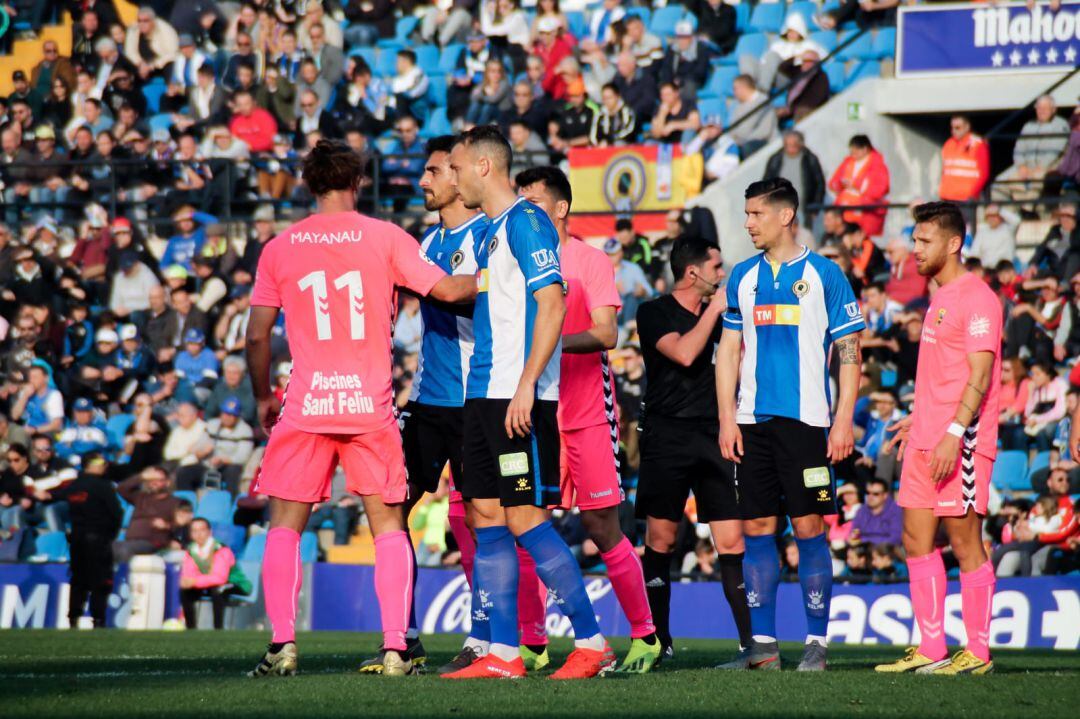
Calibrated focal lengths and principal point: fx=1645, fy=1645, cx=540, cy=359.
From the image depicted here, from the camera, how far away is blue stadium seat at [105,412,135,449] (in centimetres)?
2059

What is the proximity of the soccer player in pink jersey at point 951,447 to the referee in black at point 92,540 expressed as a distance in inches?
399

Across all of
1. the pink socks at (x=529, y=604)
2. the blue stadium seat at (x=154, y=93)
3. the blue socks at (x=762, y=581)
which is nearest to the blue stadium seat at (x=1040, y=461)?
the blue socks at (x=762, y=581)

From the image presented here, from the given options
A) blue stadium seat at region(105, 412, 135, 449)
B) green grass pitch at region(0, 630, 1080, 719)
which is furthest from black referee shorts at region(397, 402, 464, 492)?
blue stadium seat at region(105, 412, 135, 449)

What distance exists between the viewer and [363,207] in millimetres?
22109

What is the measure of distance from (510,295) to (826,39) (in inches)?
562

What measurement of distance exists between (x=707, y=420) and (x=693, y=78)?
471 inches

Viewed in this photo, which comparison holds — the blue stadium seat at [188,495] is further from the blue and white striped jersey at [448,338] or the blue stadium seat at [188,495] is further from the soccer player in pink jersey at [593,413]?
the blue and white striped jersey at [448,338]

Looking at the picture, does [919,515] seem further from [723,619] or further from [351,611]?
[351,611]

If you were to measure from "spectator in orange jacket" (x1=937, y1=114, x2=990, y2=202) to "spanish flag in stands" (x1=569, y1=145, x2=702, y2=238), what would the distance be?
2938 millimetres

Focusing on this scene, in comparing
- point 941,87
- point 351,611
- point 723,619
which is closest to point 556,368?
point 723,619

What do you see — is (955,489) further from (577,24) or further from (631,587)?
(577,24)

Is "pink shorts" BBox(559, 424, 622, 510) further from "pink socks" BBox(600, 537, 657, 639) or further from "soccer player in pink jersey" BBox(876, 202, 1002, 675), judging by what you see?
"soccer player in pink jersey" BBox(876, 202, 1002, 675)

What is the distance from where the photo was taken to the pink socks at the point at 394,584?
7.99 meters

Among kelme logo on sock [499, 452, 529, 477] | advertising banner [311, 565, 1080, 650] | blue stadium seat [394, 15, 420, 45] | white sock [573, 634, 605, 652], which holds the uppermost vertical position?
blue stadium seat [394, 15, 420, 45]
